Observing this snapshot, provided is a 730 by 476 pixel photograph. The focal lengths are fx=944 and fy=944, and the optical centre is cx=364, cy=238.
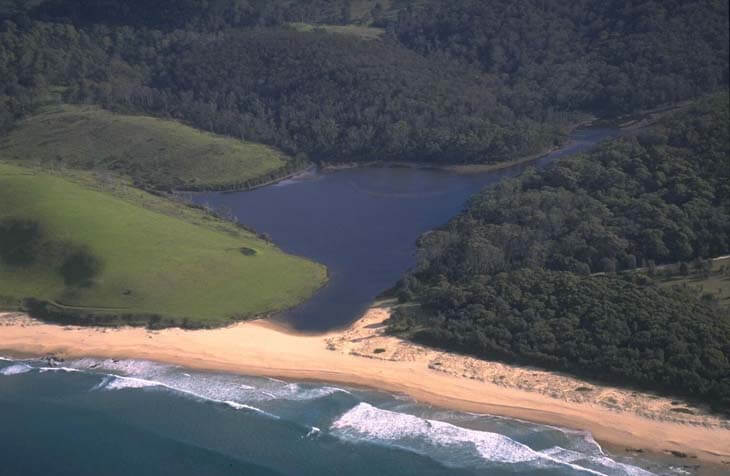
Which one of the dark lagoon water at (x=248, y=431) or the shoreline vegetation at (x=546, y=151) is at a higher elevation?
the shoreline vegetation at (x=546, y=151)

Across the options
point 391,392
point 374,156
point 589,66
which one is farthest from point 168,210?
point 589,66

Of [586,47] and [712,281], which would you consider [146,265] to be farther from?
[586,47]

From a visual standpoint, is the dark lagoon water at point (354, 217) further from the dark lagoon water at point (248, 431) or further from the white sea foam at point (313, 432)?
the white sea foam at point (313, 432)

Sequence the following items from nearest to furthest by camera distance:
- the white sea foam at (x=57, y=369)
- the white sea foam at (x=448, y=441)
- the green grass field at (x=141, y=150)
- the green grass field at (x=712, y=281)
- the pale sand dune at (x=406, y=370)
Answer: the white sea foam at (x=448, y=441), the pale sand dune at (x=406, y=370), the white sea foam at (x=57, y=369), the green grass field at (x=712, y=281), the green grass field at (x=141, y=150)

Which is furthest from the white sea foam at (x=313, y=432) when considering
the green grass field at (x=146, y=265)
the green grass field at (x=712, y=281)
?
the green grass field at (x=712, y=281)

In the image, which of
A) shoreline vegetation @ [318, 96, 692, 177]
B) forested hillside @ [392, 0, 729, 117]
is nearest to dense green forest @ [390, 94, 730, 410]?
shoreline vegetation @ [318, 96, 692, 177]

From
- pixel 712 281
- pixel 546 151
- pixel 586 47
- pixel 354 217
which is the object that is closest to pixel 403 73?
pixel 546 151

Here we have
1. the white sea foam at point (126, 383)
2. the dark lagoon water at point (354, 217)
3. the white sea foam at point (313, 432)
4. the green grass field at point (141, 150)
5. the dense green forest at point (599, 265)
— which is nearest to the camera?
the white sea foam at point (313, 432)

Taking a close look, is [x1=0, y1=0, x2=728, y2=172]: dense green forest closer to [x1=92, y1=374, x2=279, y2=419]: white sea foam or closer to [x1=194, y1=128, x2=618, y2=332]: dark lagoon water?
[x1=194, y1=128, x2=618, y2=332]: dark lagoon water
